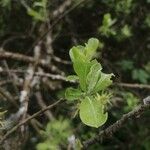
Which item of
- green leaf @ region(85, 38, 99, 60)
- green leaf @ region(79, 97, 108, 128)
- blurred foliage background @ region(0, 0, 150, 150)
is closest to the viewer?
green leaf @ region(79, 97, 108, 128)

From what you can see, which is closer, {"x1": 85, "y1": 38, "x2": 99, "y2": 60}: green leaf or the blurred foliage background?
{"x1": 85, "y1": 38, "x2": 99, "y2": 60}: green leaf

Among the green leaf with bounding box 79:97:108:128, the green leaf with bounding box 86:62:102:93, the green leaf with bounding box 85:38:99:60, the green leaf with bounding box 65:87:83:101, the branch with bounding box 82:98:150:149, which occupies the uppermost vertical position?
the green leaf with bounding box 85:38:99:60

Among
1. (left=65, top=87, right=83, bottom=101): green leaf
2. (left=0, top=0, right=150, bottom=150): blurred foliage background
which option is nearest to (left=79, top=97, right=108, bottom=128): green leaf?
(left=65, top=87, right=83, bottom=101): green leaf

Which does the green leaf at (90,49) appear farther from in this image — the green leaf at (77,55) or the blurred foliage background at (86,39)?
the blurred foliage background at (86,39)

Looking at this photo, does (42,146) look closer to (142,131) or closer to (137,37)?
(142,131)

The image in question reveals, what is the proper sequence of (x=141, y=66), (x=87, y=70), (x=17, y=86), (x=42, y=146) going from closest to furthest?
(x=87, y=70) → (x=42, y=146) → (x=17, y=86) → (x=141, y=66)

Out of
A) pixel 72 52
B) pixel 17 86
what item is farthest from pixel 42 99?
pixel 72 52

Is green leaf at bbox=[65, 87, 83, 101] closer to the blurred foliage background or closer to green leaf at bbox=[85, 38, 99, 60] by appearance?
green leaf at bbox=[85, 38, 99, 60]
